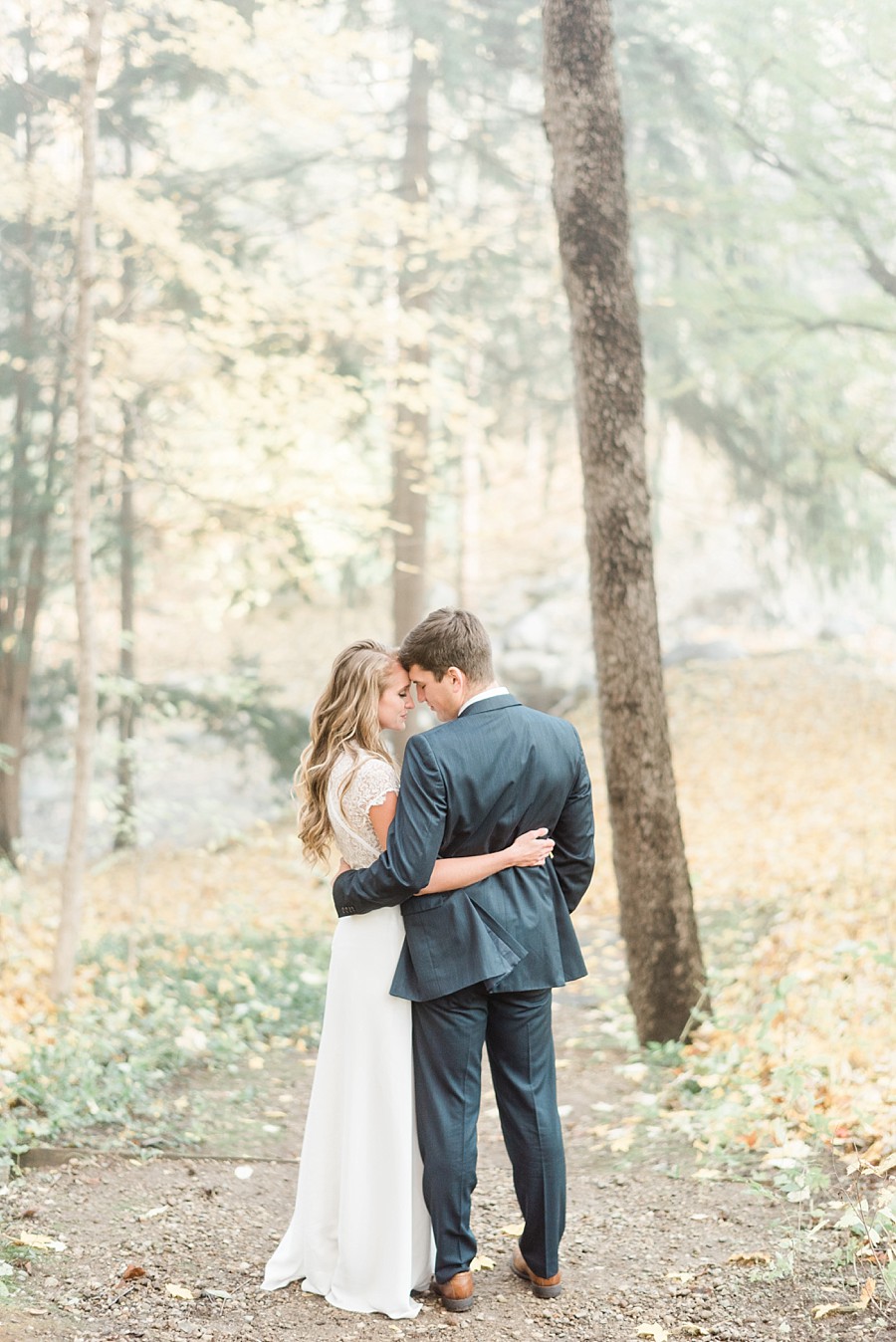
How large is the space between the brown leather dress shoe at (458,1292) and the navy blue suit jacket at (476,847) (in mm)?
853

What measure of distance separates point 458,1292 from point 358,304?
9144 millimetres

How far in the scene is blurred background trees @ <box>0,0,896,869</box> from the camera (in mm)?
9516

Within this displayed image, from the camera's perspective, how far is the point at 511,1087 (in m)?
3.44

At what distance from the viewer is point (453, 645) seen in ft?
11.0

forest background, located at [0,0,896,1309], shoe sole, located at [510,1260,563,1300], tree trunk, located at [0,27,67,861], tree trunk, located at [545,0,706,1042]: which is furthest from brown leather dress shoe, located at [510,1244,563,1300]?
tree trunk, located at [0,27,67,861]

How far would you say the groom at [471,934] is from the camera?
10.8 feet

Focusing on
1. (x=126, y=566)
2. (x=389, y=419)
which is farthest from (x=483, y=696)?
(x=389, y=419)

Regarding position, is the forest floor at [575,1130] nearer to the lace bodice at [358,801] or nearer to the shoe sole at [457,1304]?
the shoe sole at [457,1304]

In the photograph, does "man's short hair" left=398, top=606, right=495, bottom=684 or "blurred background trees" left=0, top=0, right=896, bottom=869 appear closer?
"man's short hair" left=398, top=606, right=495, bottom=684

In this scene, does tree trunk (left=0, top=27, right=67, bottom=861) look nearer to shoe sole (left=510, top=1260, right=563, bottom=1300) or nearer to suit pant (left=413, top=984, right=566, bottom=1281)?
suit pant (left=413, top=984, right=566, bottom=1281)

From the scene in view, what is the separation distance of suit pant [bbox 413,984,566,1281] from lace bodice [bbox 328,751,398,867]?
498 mm

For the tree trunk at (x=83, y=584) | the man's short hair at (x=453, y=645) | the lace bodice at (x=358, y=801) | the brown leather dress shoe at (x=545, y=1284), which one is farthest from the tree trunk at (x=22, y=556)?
the brown leather dress shoe at (x=545, y=1284)

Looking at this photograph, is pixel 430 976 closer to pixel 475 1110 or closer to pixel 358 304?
pixel 475 1110

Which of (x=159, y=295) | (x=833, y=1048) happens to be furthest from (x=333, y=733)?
(x=159, y=295)
